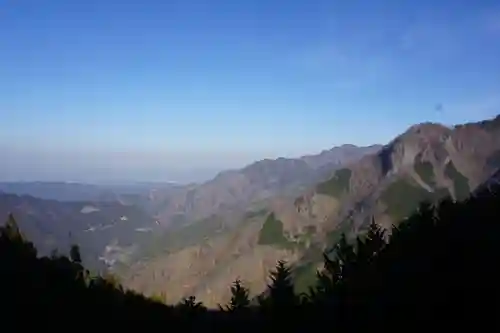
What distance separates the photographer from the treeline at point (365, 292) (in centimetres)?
2850

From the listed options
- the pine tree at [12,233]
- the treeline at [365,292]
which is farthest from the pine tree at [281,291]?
the pine tree at [12,233]

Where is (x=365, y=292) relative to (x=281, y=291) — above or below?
above

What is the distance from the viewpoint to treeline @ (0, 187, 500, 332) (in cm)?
2850

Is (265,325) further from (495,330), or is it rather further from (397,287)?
(495,330)

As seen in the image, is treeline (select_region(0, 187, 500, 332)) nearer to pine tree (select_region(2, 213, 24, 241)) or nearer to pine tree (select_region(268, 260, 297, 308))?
pine tree (select_region(268, 260, 297, 308))

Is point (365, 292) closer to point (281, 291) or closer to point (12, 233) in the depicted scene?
point (281, 291)

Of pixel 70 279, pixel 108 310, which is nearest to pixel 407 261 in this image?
pixel 108 310

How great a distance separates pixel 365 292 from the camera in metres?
37.0

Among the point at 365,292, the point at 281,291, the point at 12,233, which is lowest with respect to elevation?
the point at 281,291

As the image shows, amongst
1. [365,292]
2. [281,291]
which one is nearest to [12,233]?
[281,291]

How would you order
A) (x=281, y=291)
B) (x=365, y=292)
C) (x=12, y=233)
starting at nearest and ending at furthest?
1. (x=365, y=292)
2. (x=281, y=291)
3. (x=12, y=233)

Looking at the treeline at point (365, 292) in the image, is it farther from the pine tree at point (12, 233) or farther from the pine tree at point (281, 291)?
the pine tree at point (12, 233)

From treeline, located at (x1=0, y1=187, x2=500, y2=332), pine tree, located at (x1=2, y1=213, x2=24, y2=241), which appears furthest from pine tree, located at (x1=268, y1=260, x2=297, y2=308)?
pine tree, located at (x1=2, y1=213, x2=24, y2=241)

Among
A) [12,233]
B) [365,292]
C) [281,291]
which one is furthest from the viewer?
[12,233]
